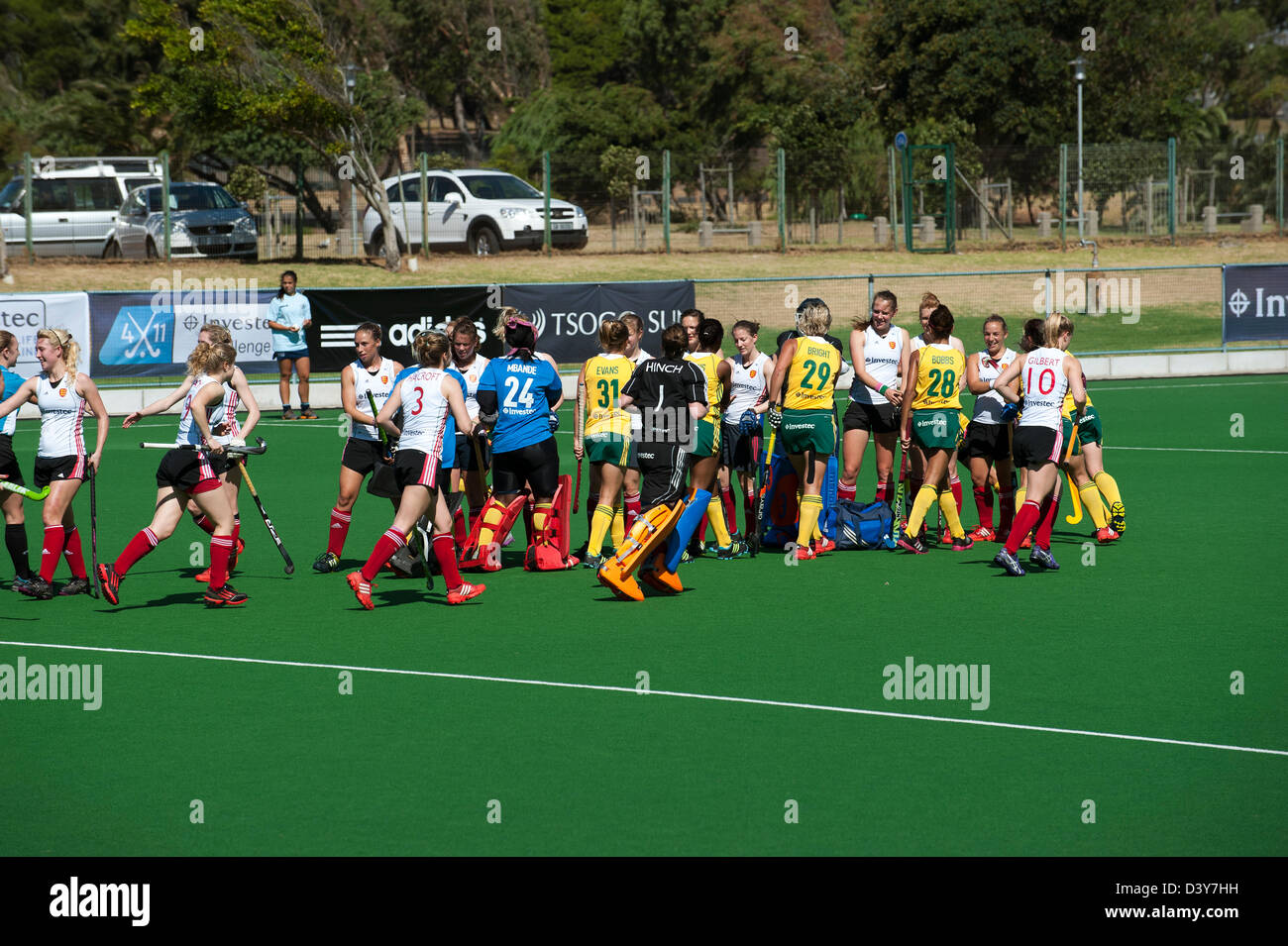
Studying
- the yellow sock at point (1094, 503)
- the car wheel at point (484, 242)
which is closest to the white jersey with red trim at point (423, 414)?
the yellow sock at point (1094, 503)

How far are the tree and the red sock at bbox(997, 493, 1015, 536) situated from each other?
78.9ft

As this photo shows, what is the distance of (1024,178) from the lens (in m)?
39.4

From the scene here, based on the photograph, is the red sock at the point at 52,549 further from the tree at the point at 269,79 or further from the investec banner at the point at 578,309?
the tree at the point at 269,79

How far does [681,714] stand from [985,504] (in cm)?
565

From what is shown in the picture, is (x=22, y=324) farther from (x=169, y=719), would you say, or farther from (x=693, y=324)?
(x=169, y=719)

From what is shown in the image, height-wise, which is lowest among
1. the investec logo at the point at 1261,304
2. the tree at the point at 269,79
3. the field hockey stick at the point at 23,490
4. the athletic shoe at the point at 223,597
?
the athletic shoe at the point at 223,597

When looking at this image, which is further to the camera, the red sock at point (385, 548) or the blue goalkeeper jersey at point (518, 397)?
the blue goalkeeper jersey at point (518, 397)

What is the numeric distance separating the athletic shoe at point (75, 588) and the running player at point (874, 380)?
623 centimetres

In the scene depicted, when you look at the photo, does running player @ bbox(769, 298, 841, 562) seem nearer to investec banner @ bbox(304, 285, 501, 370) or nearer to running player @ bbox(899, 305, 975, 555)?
running player @ bbox(899, 305, 975, 555)

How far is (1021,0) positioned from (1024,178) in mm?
8165

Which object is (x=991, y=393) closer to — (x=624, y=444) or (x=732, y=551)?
(x=732, y=551)

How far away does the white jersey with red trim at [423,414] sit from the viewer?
1007 centimetres
